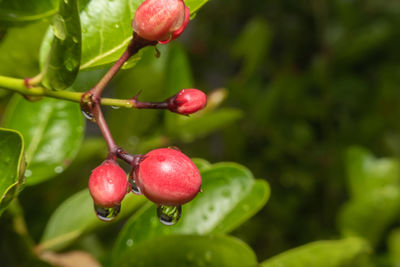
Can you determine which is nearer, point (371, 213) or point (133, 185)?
point (133, 185)

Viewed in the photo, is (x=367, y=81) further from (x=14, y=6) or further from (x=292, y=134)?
(x=14, y=6)

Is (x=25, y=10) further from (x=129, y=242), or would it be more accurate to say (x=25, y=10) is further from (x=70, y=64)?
(x=129, y=242)

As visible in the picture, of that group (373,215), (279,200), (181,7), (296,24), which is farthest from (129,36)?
(296,24)

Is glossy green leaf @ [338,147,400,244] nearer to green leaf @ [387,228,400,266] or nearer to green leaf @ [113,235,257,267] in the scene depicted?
green leaf @ [387,228,400,266]

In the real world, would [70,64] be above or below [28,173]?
above

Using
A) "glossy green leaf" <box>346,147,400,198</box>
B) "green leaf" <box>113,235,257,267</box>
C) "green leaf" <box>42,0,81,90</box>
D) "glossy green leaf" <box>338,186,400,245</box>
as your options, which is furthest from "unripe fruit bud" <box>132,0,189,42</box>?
"glossy green leaf" <box>346,147,400,198</box>

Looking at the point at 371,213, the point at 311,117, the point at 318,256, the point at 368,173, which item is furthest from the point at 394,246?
the point at 311,117
